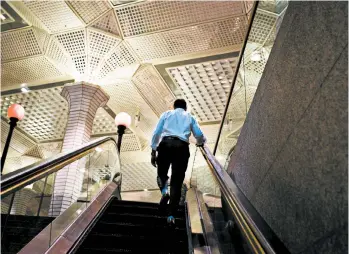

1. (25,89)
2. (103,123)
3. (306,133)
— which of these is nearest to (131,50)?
(25,89)

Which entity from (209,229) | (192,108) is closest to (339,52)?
(209,229)

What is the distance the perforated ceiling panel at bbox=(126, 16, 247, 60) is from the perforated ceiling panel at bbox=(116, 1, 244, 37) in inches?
7.1

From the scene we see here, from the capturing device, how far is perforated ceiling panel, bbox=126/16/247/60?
7496mm

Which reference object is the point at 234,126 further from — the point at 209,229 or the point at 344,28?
the point at 344,28

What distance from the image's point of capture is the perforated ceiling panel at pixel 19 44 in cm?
798

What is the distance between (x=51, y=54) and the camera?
8.41 meters

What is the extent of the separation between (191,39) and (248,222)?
22.0 feet

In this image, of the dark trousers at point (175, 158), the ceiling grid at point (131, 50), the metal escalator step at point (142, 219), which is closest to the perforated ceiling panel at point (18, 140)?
the ceiling grid at point (131, 50)

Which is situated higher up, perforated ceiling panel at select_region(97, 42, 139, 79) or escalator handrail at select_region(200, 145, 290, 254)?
perforated ceiling panel at select_region(97, 42, 139, 79)

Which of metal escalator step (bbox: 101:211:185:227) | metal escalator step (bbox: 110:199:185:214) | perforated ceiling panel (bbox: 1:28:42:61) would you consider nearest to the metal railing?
metal escalator step (bbox: 110:199:185:214)

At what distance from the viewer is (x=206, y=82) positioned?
9.39 meters

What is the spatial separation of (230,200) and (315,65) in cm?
106

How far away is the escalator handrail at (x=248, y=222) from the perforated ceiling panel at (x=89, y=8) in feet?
17.0

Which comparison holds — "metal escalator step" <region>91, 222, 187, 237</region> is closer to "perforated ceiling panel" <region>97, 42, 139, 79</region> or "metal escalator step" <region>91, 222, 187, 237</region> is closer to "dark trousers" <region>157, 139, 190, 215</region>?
"dark trousers" <region>157, 139, 190, 215</region>
